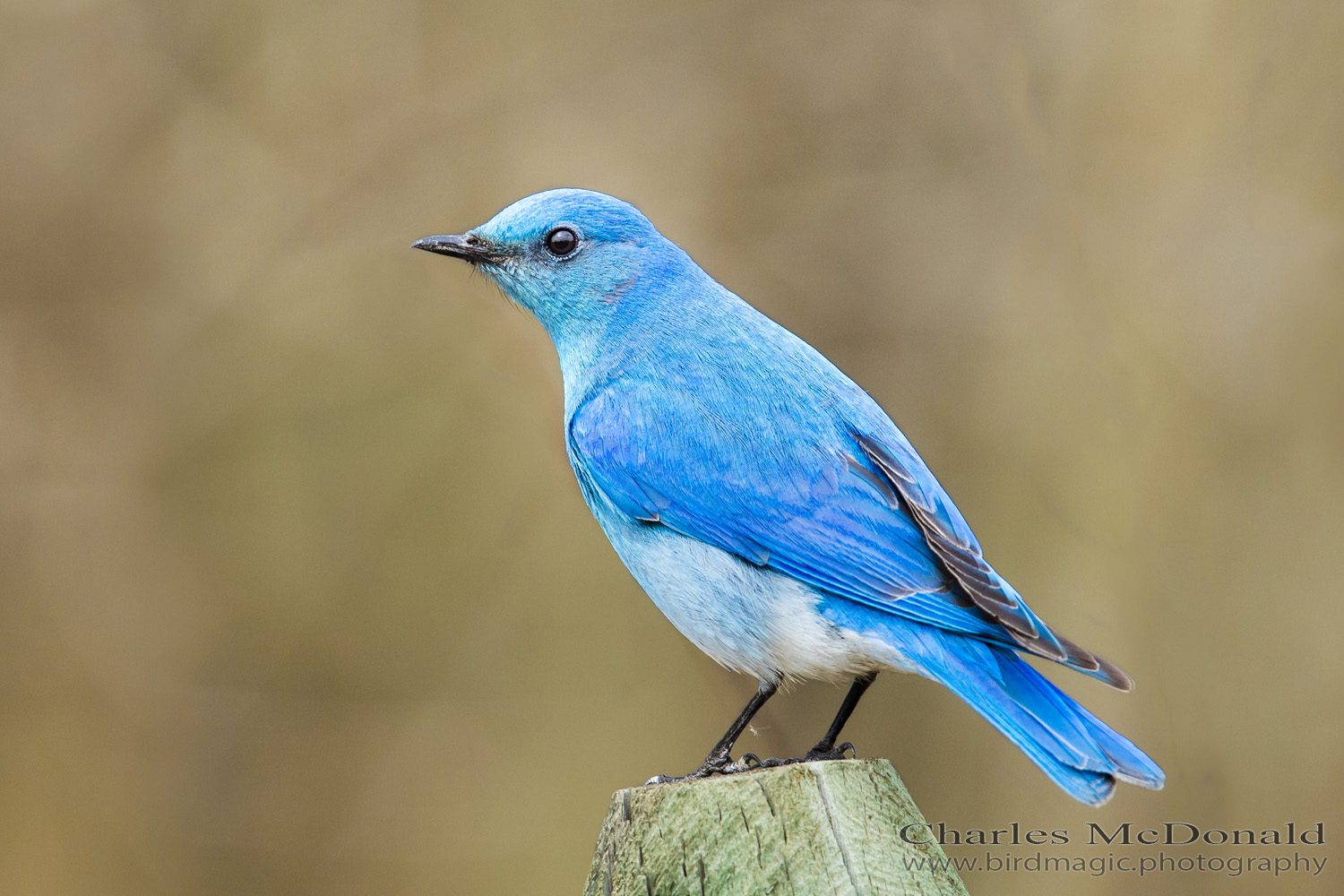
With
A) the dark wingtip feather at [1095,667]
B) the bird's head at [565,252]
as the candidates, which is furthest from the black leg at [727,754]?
the bird's head at [565,252]

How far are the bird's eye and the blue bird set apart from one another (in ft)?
1.30

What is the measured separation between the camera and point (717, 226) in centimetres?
634

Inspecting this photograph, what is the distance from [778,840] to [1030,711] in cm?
85

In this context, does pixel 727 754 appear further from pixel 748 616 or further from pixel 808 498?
pixel 808 498

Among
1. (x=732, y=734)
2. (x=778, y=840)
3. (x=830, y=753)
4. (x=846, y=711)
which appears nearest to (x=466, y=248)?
(x=732, y=734)

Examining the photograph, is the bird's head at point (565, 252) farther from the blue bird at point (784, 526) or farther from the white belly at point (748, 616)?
the white belly at point (748, 616)

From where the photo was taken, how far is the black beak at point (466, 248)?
4410 mm

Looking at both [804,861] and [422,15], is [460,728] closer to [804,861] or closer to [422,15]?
[422,15]

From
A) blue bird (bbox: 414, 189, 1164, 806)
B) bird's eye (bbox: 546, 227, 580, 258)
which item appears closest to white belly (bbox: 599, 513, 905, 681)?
blue bird (bbox: 414, 189, 1164, 806)

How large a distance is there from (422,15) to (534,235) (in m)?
2.78

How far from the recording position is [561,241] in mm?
4410

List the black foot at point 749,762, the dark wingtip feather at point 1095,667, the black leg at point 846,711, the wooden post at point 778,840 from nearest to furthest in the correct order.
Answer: the wooden post at point 778,840 < the dark wingtip feather at point 1095,667 < the black foot at point 749,762 < the black leg at point 846,711

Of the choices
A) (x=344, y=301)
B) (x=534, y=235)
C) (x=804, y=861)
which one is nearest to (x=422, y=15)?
(x=344, y=301)

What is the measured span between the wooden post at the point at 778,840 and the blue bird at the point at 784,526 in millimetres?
597
